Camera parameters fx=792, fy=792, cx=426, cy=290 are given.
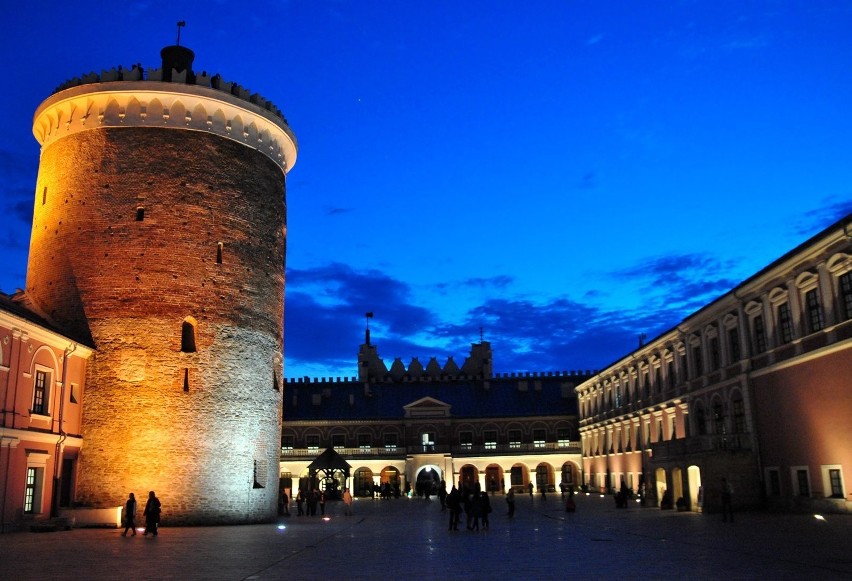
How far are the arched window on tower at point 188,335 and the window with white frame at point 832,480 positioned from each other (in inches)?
904

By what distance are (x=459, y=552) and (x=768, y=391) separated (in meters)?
18.6

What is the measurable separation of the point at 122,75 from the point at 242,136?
524cm

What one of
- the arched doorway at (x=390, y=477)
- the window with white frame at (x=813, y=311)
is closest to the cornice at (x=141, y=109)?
the window with white frame at (x=813, y=311)

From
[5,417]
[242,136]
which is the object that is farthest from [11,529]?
[242,136]

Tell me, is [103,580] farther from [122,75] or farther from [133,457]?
[122,75]

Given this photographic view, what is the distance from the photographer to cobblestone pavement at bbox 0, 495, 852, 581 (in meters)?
13.0

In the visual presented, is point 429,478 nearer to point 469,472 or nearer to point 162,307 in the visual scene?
point 469,472

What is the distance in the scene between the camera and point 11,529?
24.4 meters

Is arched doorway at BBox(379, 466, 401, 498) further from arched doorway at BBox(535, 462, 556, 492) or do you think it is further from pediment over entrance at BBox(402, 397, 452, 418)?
arched doorway at BBox(535, 462, 556, 492)

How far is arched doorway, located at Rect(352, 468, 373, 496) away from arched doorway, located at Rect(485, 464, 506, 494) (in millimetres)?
10810

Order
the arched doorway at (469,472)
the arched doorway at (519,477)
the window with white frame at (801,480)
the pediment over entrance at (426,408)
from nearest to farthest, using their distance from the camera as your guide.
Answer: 1. the window with white frame at (801,480)
2. the arched doorway at (519,477)
3. the arched doorway at (469,472)
4. the pediment over entrance at (426,408)

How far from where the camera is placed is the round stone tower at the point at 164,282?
2950 cm

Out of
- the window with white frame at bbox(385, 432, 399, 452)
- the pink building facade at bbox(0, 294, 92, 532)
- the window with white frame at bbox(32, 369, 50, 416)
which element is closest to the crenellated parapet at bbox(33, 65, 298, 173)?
the pink building facade at bbox(0, 294, 92, 532)

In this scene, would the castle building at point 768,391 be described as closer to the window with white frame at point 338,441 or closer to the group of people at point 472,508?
the group of people at point 472,508
